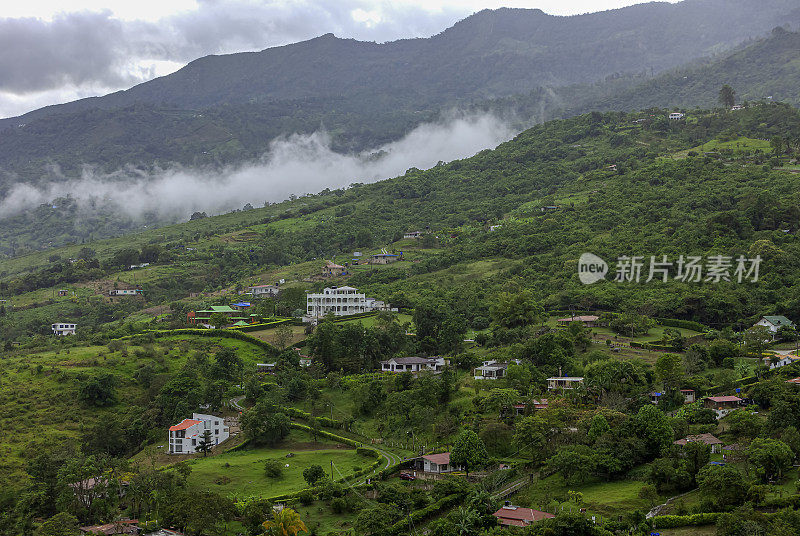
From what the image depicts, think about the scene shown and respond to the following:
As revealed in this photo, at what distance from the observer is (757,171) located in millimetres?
77812

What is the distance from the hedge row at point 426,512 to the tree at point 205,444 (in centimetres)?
1481

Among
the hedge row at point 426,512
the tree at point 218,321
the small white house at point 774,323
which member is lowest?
the hedge row at point 426,512

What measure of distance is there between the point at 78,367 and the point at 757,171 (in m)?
64.9

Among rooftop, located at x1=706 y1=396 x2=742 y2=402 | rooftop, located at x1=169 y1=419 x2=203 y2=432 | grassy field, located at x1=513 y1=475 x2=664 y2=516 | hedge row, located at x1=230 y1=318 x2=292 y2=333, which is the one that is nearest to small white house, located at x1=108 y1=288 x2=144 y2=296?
hedge row, located at x1=230 y1=318 x2=292 y2=333

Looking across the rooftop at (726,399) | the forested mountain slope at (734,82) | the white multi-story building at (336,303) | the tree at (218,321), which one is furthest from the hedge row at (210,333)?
the forested mountain slope at (734,82)

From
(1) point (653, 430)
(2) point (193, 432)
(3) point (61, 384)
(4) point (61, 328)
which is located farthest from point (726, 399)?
(4) point (61, 328)

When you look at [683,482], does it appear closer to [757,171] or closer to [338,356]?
[338,356]

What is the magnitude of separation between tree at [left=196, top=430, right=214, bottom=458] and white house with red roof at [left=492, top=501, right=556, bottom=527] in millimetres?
18344

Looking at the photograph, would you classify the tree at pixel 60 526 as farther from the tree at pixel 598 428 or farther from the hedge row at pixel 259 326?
the hedge row at pixel 259 326

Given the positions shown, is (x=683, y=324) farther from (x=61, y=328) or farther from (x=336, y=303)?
(x=61, y=328)

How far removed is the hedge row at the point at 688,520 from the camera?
27.8 meters

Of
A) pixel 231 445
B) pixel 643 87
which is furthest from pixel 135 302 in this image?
pixel 643 87

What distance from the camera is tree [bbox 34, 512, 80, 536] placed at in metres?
31.0

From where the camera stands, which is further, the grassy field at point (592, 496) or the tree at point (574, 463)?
the tree at point (574, 463)
